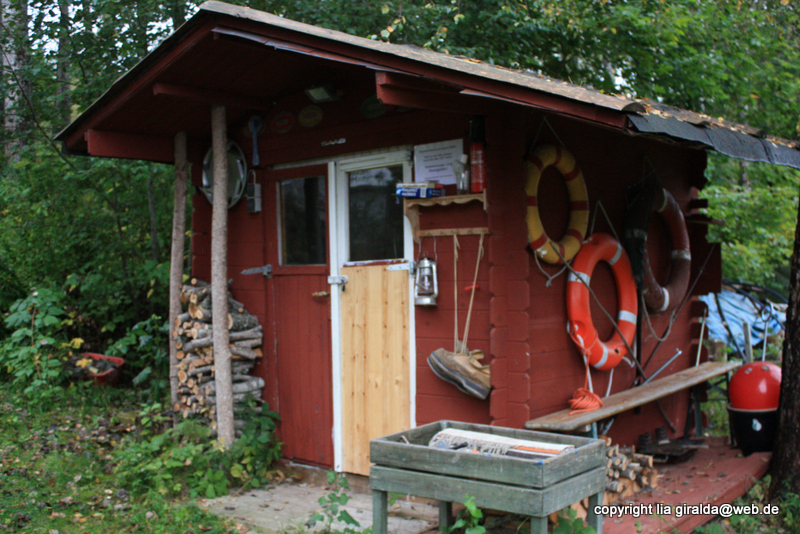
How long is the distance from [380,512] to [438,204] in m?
1.93

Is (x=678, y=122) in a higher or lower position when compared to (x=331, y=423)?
higher

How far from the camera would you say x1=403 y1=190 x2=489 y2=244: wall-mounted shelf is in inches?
168

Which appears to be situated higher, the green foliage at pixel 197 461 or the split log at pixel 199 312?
the split log at pixel 199 312

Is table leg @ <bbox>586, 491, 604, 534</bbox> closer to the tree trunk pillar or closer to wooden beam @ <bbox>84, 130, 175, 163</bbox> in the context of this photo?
the tree trunk pillar

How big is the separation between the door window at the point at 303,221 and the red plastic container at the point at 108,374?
298cm

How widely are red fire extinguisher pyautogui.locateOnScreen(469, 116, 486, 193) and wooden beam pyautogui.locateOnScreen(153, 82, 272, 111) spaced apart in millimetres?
2052

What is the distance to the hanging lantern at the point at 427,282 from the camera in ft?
14.7

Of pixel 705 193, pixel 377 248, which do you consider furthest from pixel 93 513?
pixel 705 193

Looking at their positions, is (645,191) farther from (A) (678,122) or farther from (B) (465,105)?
(B) (465,105)

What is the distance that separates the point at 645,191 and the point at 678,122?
1.54m

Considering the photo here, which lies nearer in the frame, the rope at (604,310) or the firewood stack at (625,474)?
the firewood stack at (625,474)

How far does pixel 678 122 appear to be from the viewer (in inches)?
152

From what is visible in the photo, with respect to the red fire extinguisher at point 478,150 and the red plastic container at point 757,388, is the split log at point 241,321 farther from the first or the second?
the red plastic container at point 757,388

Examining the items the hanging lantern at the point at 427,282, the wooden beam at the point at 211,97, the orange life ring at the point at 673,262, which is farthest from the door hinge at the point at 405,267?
the orange life ring at the point at 673,262
